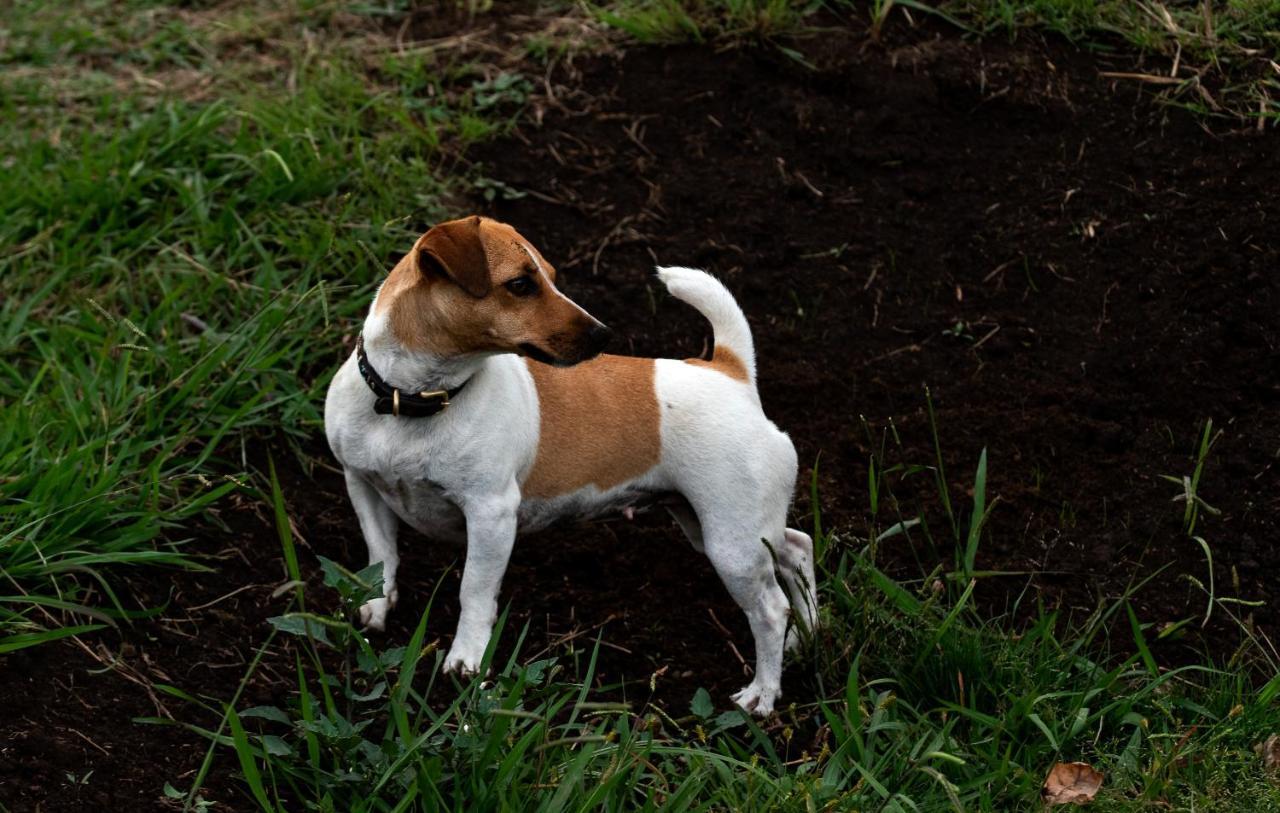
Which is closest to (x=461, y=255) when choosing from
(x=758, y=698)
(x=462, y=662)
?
(x=462, y=662)

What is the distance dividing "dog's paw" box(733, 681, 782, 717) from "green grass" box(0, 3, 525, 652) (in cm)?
168

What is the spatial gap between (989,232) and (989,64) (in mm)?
941

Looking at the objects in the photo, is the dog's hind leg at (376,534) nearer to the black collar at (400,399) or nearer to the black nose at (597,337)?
the black collar at (400,399)

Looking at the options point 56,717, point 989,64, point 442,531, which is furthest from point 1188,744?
point 989,64

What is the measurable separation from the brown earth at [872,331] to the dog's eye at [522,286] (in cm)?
94

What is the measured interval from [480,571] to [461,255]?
88 cm

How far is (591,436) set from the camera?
4168 mm

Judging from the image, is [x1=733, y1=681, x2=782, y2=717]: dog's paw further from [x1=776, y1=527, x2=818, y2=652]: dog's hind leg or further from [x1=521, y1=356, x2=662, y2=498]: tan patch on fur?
[x1=521, y1=356, x2=662, y2=498]: tan patch on fur

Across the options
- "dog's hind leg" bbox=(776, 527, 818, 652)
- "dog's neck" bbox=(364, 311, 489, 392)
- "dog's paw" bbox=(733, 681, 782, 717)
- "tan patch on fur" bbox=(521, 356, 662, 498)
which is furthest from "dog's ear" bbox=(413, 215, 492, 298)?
"dog's paw" bbox=(733, 681, 782, 717)

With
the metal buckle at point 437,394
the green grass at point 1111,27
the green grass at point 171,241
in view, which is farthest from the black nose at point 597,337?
the green grass at point 1111,27

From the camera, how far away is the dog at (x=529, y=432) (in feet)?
12.3

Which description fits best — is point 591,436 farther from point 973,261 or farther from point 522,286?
point 973,261

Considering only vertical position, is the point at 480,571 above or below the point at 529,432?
below

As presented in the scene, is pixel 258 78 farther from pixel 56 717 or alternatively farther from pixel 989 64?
pixel 56 717
